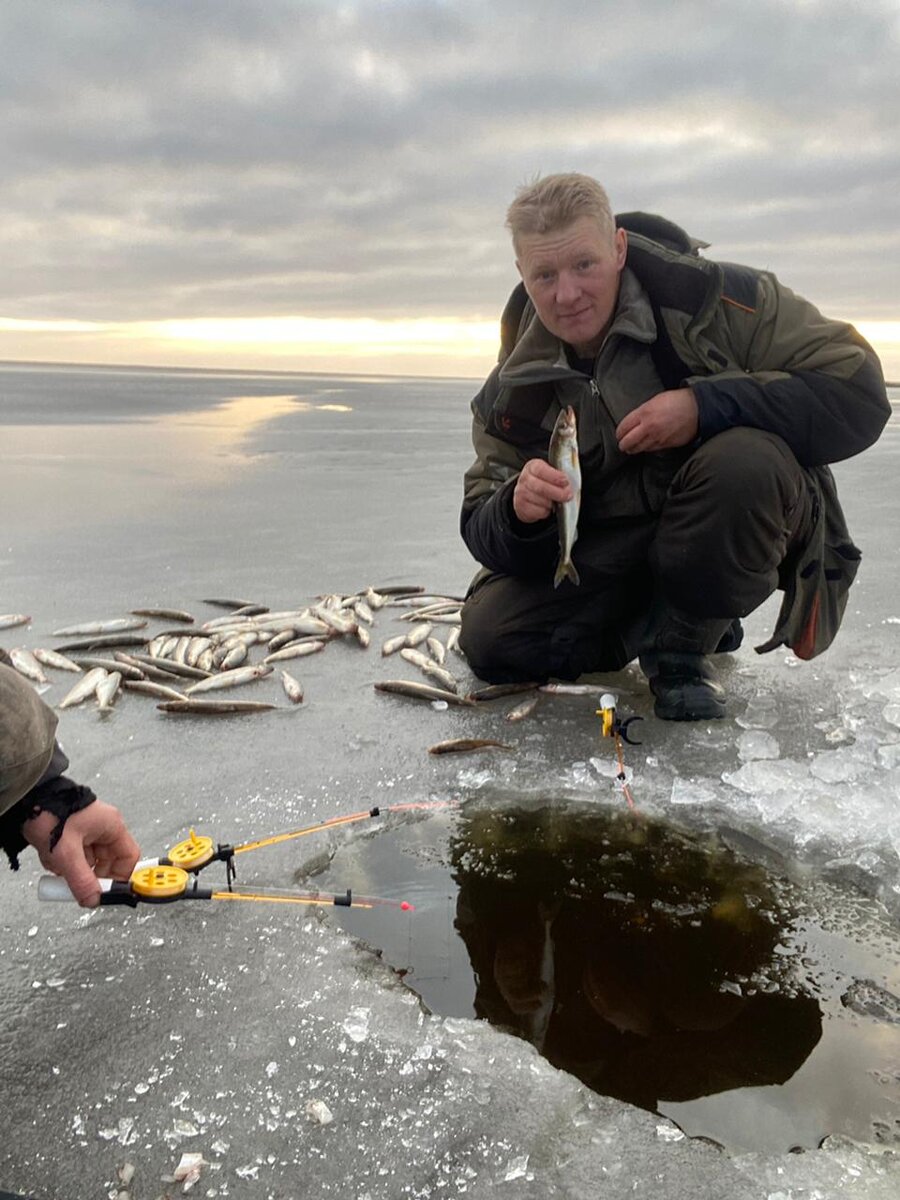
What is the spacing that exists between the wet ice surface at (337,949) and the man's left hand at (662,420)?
127 centimetres

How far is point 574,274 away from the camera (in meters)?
3.79

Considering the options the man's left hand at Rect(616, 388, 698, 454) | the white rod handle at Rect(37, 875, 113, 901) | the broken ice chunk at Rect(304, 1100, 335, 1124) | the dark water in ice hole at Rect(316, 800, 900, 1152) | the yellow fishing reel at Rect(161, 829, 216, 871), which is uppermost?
the man's left hand at Rect(616, 388, 698, 454)

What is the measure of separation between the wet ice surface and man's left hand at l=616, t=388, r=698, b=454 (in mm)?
1270

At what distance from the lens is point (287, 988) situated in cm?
231

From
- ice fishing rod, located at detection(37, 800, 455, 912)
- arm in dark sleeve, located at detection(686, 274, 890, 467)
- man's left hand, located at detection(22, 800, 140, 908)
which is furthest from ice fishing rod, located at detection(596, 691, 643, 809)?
man's left hand, located at detection(22, 800, 140, 908)

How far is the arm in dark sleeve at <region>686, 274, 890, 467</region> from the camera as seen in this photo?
12.4 feet

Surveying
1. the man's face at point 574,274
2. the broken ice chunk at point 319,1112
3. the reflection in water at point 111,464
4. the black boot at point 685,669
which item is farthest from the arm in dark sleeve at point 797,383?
the reflection in water at point 111,464

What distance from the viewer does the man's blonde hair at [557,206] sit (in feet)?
12.3

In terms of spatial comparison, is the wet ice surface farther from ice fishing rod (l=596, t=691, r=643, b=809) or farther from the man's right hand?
the man's right hand

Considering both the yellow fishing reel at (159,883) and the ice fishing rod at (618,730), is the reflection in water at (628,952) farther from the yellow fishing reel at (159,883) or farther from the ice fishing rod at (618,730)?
the yellow fishing reel at (159,883)

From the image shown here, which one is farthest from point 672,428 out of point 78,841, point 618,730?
point 78,841

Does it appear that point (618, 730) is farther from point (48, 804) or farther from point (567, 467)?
point (48, 804)

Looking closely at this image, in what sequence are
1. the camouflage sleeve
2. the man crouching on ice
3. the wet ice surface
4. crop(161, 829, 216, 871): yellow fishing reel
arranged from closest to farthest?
the wet ice surface < crop(161, 829, 216, 871): yellow fishing reel < the man crouching on ice < the camouflage sleeve

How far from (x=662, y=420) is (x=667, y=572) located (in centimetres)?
69
